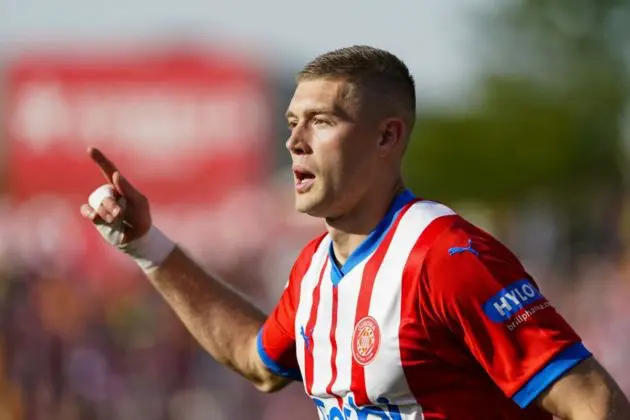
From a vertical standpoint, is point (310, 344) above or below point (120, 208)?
below

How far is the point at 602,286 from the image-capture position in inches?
742

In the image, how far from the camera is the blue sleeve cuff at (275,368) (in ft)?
17.5

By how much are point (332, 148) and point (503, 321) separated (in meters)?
0.80

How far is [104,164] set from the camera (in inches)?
212

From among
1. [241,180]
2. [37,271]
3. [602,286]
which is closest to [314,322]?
[37,271]

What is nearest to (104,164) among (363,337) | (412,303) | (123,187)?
(123,187)

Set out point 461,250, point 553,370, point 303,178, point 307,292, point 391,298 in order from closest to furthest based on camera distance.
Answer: point 553,370, point 461,250, point 391,298, point 303,178, point 307,292

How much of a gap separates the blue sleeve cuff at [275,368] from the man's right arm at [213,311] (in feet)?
0.43

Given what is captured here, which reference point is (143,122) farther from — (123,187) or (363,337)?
(363,337)

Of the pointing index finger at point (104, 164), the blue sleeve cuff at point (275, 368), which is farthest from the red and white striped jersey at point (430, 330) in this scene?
the pointing index finger at point (104, 164)

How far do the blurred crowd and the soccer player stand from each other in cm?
910

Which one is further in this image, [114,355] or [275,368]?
[114,355]

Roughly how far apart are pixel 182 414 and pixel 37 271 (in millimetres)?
1991

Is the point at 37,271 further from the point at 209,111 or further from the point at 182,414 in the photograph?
the point at 209,111
